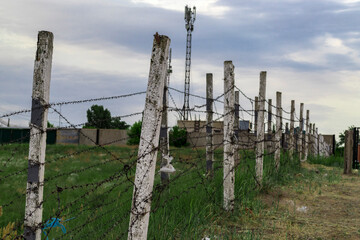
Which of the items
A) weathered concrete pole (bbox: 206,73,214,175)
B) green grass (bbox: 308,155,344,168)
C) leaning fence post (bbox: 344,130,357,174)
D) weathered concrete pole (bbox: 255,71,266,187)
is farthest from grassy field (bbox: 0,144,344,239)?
green grass (bbox: 308,155,344,168)

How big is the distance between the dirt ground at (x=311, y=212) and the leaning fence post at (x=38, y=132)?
3368 millimetres

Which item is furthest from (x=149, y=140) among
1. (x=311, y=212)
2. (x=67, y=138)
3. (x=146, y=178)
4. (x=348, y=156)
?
(x=67, y=138)

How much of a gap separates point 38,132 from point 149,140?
123 cm

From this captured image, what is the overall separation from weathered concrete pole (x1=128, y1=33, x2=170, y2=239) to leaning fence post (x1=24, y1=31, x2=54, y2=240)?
42.4 inches

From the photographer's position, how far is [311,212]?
7754mm

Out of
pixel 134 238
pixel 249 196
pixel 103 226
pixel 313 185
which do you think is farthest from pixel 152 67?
pixel 313 185

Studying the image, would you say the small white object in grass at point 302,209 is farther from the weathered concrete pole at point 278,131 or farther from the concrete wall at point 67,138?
the concrete wall at point 67,138

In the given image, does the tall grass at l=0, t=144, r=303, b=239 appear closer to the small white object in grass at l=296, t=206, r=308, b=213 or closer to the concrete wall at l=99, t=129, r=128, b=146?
the small white object in grass at l=296, t=206, r=308, b=213

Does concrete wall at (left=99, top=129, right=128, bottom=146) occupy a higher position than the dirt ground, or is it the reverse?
concrete wall at (left=99, top=129, right=128, bottom=146)

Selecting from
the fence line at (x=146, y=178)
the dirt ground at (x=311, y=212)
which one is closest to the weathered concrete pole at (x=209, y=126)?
A: the fence line at (x=146, y=178)

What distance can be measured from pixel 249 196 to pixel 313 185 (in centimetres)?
365

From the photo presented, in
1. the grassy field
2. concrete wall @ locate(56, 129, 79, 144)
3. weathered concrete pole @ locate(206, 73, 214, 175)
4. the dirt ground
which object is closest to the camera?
the grassy field

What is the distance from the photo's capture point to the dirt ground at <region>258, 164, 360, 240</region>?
6.40 metres

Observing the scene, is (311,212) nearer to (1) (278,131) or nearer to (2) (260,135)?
(2) (260,135)
